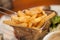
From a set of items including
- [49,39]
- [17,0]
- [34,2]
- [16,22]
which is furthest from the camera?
[17,0]

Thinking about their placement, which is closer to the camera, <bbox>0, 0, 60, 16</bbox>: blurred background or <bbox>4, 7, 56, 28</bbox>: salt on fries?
<bbox>4, 7, 56, 28</bbox>: salt on fries

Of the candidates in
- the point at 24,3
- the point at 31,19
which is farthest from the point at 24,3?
the point at 31,19

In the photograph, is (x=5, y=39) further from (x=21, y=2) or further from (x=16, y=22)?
(x=21, y=2)

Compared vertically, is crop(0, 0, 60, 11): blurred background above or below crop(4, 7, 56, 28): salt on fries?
above

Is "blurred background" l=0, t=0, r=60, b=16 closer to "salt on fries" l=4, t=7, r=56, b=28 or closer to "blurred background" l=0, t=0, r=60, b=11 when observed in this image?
"blurred background" l=0, t=0, r=60, b=11

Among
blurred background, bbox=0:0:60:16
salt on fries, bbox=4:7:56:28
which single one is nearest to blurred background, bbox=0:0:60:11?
blurred background, bbox=0:0:60:16

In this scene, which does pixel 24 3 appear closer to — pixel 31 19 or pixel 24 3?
pixel 24 3

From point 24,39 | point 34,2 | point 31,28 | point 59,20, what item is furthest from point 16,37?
point 34,2

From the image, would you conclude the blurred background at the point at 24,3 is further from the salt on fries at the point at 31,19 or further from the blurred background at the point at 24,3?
the salt on fries at the point at 31,19
